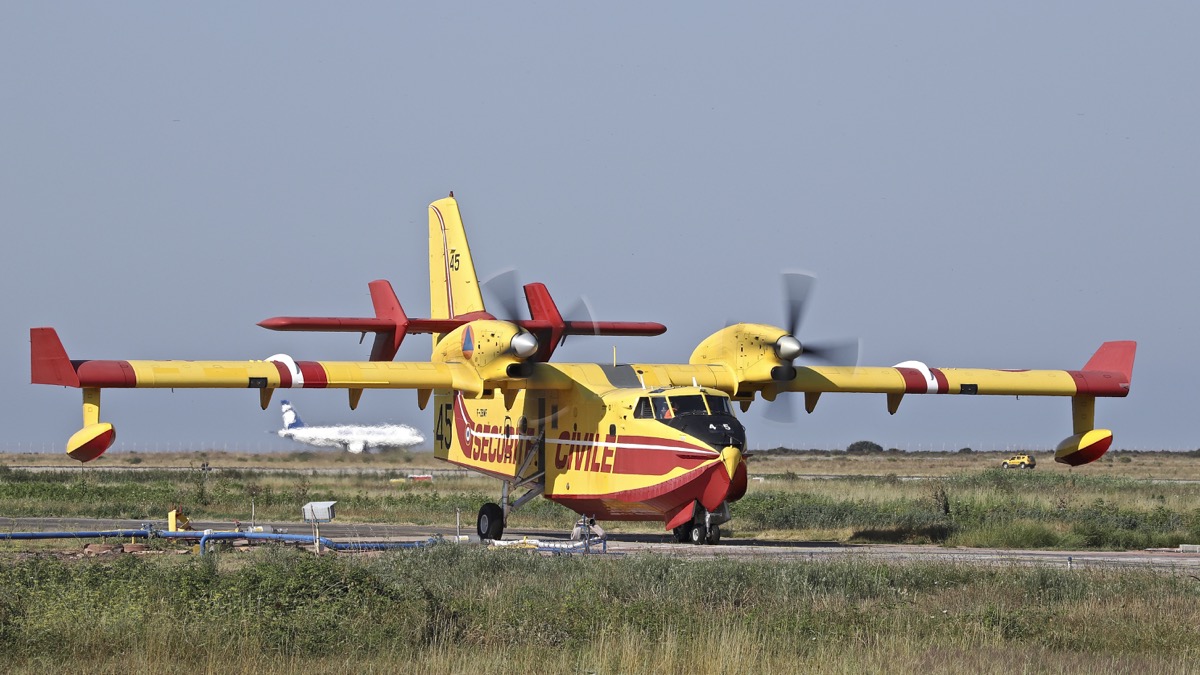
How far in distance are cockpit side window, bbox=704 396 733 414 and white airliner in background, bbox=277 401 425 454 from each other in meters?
52.0

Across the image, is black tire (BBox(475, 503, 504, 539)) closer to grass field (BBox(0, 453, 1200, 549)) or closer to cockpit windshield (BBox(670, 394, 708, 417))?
cockpit windshield (BBox(670, 394, 708, 417))

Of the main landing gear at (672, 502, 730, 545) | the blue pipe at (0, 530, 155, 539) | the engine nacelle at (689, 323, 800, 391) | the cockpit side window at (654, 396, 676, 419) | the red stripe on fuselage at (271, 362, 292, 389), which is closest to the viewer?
the blue pipe at (0, 530, 155, 539)

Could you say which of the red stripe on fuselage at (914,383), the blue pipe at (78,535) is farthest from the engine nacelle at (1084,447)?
the blue pipe at (78,535)

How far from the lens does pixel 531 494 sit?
27.9 metres

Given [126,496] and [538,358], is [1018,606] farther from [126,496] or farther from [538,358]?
[126,496]

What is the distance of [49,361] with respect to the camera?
24.5 m

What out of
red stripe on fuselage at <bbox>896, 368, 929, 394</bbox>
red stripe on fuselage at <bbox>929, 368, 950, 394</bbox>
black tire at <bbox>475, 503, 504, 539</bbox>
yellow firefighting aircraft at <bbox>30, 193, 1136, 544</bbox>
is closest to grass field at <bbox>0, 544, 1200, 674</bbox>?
yellow firefighting aircraft at <bbox>30, 193, 1136, 544</bbox>

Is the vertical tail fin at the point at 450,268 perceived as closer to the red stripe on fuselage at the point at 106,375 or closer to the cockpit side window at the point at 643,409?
the cockpit side window at the point at 643,409

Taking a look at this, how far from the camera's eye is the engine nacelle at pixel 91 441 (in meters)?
24.2

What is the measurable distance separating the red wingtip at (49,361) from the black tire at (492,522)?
26.7ft

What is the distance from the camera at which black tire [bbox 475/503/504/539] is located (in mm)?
27484

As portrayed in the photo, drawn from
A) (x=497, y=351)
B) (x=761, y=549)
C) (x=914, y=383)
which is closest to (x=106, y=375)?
(x=497, y=351)

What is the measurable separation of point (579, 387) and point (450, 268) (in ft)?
22.7

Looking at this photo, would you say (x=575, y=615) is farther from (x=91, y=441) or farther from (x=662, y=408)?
(x=91, y=441)
